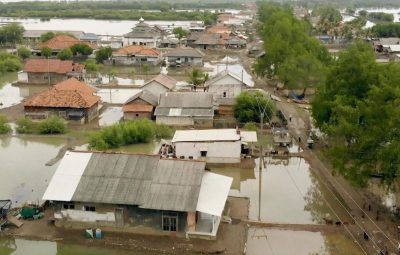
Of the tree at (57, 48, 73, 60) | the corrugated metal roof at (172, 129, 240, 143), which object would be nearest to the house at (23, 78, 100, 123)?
the corrugated metal roof at (172, 129, 240, 143)

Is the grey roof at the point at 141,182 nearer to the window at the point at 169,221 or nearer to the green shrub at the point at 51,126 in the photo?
the window at the point at 169,221

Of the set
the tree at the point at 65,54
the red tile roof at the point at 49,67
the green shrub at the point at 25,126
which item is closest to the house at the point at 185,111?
the green shrub at the point at 25,126

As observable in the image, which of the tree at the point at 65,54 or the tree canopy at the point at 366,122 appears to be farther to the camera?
the tree at the point at 65,54

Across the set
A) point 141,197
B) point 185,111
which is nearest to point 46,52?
point 185,111

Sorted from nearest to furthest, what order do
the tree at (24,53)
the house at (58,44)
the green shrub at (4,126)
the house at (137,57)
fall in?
the green shrub at (4,126)
the house at (137,57)
the tree at (24,53)
the house at (58,44)

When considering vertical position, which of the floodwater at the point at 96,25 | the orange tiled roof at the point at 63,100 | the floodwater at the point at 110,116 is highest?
the orange tiled roof at the point at 63,100

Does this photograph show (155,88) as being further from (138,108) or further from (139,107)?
(138,108)

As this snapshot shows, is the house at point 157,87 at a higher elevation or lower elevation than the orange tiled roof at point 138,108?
higher
